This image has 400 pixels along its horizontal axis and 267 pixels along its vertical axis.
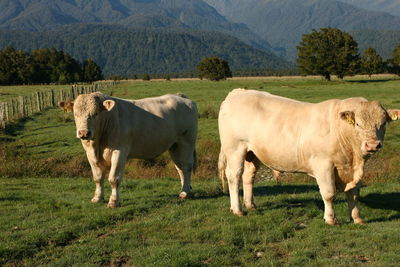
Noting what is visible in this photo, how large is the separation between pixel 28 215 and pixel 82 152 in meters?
11.1

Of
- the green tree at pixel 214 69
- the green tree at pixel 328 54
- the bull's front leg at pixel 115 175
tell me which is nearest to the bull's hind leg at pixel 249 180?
the bull's front leg at pixel 115 175

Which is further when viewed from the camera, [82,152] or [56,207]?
[82,152]

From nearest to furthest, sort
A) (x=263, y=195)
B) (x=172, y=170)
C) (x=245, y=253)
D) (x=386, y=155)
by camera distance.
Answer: (x=245, y=253), (x=263, y=195), (x=172, y=170), (x=386, y=155)

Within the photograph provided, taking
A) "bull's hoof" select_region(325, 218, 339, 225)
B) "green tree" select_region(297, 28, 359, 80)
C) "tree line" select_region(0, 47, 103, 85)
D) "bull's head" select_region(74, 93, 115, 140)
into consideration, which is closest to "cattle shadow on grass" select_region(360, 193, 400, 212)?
"bull's hoof" select_region(325, 218, 339, 225)

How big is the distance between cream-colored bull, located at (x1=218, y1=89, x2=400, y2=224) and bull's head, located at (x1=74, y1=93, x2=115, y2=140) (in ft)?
9.42

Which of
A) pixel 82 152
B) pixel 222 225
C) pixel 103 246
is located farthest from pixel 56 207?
pixel 82 152

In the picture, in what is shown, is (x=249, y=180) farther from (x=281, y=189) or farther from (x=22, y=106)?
(x=22, y=106)

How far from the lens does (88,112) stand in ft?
35.8

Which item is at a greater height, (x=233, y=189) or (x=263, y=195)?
(x=233, y=189)

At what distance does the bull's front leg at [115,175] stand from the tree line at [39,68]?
115 metres

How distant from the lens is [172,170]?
19156 mm

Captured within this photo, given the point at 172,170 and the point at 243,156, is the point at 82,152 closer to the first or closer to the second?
the point at 172,170

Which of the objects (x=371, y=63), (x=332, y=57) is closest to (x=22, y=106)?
(x=332, y=57)

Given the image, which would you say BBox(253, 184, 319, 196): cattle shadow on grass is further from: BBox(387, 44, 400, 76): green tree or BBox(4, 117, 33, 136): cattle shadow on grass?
BBox(387, 44, 400, 76): green tree
